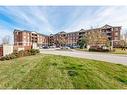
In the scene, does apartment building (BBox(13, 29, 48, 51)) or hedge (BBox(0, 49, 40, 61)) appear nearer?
hedge (BBox(0, 49, 40, 61))

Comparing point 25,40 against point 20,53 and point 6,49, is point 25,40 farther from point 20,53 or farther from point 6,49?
point 6,49

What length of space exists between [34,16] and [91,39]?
499 inches

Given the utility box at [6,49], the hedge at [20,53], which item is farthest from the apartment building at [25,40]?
the utility box at [6,49]

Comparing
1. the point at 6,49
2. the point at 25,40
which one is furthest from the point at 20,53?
the point at 25,40

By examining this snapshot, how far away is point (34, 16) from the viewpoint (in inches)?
321

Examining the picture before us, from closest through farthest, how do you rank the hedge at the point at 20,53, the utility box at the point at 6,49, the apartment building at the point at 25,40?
the hedge at the point at 20,53 → the utility box at the point at 6,49 → the apartment building at the point at 25,40

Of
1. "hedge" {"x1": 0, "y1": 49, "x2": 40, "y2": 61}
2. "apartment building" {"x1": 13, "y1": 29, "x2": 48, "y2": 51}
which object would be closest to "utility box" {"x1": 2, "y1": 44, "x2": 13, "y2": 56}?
"hedge" {"x1": 0, "y1": 49, "x2": 40, "y2": 61}

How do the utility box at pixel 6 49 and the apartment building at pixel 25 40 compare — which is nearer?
the utility box at pixel 6 49

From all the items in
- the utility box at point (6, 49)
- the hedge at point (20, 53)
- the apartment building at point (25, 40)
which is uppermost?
the apartment building at point (25, 40)

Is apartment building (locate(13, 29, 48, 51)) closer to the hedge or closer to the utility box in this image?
the hedge

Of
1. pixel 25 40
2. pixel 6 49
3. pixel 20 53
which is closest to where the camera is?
pixel 6 49

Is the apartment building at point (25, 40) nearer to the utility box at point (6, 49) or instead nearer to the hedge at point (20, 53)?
the hedge at point (20, 53)
